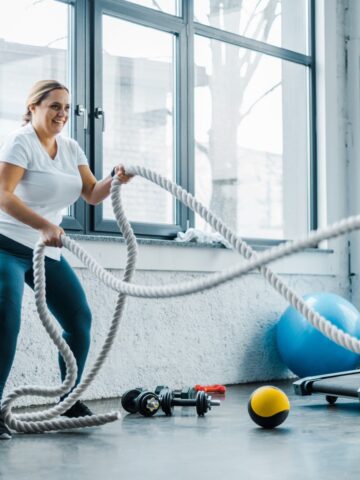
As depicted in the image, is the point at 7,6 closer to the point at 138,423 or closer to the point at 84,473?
the point at 138,423

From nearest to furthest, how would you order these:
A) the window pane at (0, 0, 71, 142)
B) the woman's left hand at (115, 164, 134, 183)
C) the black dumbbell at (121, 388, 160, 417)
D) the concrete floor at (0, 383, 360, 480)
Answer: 1. the concrete floor at (0, 383, 360, 480)
2. the woman's left hand at (115, 164, 134, 183)
3. the black dumbbell at (121, 388, 160, 417)
4. the window pane at (0, 0, 71, 142)

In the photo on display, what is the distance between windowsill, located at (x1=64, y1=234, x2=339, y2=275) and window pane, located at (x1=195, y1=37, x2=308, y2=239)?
248 millimetres

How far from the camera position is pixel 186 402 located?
12.3 feet

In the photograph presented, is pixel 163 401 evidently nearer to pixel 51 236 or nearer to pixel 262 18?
pixel 51 236

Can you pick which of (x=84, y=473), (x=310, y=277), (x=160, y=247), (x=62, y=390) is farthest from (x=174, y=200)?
(x=84, y=473)

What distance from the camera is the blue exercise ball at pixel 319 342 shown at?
483 centimetres

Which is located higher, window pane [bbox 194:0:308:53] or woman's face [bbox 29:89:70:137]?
window pane [bbox 194:0:308:53]

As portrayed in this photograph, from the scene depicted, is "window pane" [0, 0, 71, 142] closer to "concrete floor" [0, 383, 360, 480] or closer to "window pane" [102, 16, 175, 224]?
"window pane" [102, 16, 175, 224]

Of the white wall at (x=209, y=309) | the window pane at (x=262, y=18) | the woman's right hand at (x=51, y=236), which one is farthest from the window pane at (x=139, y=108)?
the woman's right hand at (x=51, y=236)

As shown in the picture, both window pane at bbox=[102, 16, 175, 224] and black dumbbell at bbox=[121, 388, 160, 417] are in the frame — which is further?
window pane at bbox=[102, 16, 175, 224]

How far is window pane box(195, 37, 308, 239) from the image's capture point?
211 inches

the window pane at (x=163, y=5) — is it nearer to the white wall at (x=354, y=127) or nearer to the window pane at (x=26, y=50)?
the window pane at (x=26, y=50)

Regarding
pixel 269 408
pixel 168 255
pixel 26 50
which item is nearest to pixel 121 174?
pixel 269 408

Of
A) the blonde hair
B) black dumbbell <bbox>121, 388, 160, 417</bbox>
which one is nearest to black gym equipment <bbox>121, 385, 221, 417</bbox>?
black dumbbell <bbox>121, 388, 160, 417</bbox>
